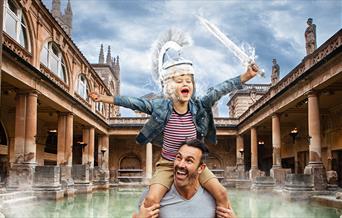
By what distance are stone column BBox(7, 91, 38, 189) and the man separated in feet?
53.5

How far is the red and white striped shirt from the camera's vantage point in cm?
392

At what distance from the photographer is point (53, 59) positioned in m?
25.4

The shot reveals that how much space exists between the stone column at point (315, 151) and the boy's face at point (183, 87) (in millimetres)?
16078

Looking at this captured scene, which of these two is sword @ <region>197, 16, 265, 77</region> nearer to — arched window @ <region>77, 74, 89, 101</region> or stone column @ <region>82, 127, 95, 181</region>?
arched window @ <region>77, 74, 89, 101</region>

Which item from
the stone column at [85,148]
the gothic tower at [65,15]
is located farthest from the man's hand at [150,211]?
the gothic tower at [65,15]

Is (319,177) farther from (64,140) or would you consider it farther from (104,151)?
(104,151)

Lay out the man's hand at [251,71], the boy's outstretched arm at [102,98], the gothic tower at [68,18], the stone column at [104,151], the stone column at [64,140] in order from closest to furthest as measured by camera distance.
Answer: the man's hand at [251,71] → the boy's outstretched arm at [102,98] → the stone column at [64,140] → the stone column at [104,151] → the gothic tower at [68,18]

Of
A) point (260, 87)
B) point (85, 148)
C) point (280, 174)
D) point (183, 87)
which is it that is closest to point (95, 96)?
point (183, 87)

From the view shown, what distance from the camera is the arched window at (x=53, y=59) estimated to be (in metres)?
23.7

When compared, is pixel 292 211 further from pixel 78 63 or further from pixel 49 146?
pixel 49 146

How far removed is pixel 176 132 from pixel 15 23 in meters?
17.6

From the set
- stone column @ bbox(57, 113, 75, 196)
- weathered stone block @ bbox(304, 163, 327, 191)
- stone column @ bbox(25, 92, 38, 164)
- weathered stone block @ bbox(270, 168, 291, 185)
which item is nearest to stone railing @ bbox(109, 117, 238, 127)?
stone column @ bbox(57, 113, 75, 196)

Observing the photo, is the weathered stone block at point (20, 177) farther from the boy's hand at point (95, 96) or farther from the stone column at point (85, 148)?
the boy's hand at point (95, 96)

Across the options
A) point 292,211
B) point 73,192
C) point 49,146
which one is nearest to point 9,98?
point 73,192
